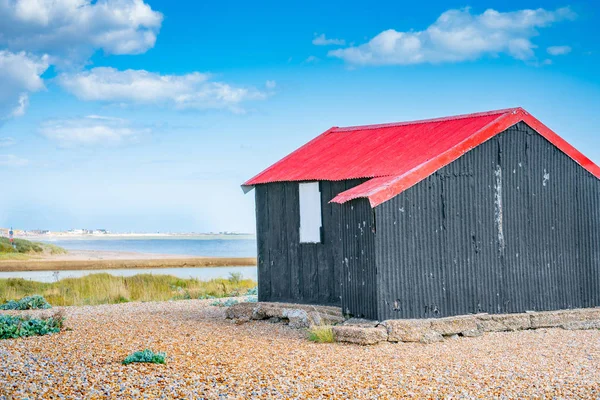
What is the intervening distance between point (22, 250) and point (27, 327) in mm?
45248

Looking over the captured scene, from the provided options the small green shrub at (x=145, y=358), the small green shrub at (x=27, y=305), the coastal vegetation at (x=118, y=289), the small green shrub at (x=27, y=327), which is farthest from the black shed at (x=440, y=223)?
the coastal vegetation at (x=118, y=289)

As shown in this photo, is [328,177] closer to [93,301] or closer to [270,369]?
[270,369]

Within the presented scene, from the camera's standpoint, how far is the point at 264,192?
1800 centimetres

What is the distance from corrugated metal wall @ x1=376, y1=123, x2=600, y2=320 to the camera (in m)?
14.6

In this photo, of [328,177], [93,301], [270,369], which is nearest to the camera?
[270,369]

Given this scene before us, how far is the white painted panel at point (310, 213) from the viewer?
54.7 feet

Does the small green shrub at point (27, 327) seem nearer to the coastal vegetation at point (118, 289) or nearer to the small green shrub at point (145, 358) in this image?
the small green shrub at point (145, 358)

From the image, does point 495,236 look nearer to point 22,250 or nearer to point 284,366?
point 284,366

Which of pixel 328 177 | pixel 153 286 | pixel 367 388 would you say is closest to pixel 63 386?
pixel 367 388

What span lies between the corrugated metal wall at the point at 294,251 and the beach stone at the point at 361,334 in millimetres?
1571

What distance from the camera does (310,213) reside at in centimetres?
1678

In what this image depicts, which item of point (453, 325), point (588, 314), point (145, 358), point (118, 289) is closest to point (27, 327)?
point (145, 358)

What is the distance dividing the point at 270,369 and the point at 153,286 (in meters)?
17.9

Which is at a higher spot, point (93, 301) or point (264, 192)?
point (264, 192)
